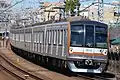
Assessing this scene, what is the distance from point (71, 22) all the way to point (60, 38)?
4.95 ft

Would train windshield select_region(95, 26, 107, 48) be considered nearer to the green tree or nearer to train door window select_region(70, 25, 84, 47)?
train door window select_region(70, 25, 84, 47)

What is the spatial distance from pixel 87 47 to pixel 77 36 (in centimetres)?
66

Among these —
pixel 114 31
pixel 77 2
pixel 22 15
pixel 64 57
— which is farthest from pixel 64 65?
pixel 22 15

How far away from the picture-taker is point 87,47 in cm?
1695

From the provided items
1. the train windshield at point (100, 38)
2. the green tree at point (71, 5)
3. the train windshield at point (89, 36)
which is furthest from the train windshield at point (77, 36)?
the green tree at point (71, 5)

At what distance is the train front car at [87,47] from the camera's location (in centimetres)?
1680

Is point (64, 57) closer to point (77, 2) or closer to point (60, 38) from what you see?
point (60, 38)

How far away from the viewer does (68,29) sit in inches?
666

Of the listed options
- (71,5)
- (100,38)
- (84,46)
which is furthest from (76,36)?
(71,5)

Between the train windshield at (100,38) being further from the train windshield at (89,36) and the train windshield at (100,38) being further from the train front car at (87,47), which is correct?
the train windshield at (89,36)

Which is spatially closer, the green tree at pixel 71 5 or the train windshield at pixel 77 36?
the train windshield at pixel 77 36

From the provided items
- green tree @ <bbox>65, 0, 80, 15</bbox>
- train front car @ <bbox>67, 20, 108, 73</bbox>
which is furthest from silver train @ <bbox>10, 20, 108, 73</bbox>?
green tree @ <bbox>65, 0, 80, 15</bbox>

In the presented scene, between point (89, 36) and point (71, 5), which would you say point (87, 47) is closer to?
point (89, 36)

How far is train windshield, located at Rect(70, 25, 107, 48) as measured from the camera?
17.0 meters
